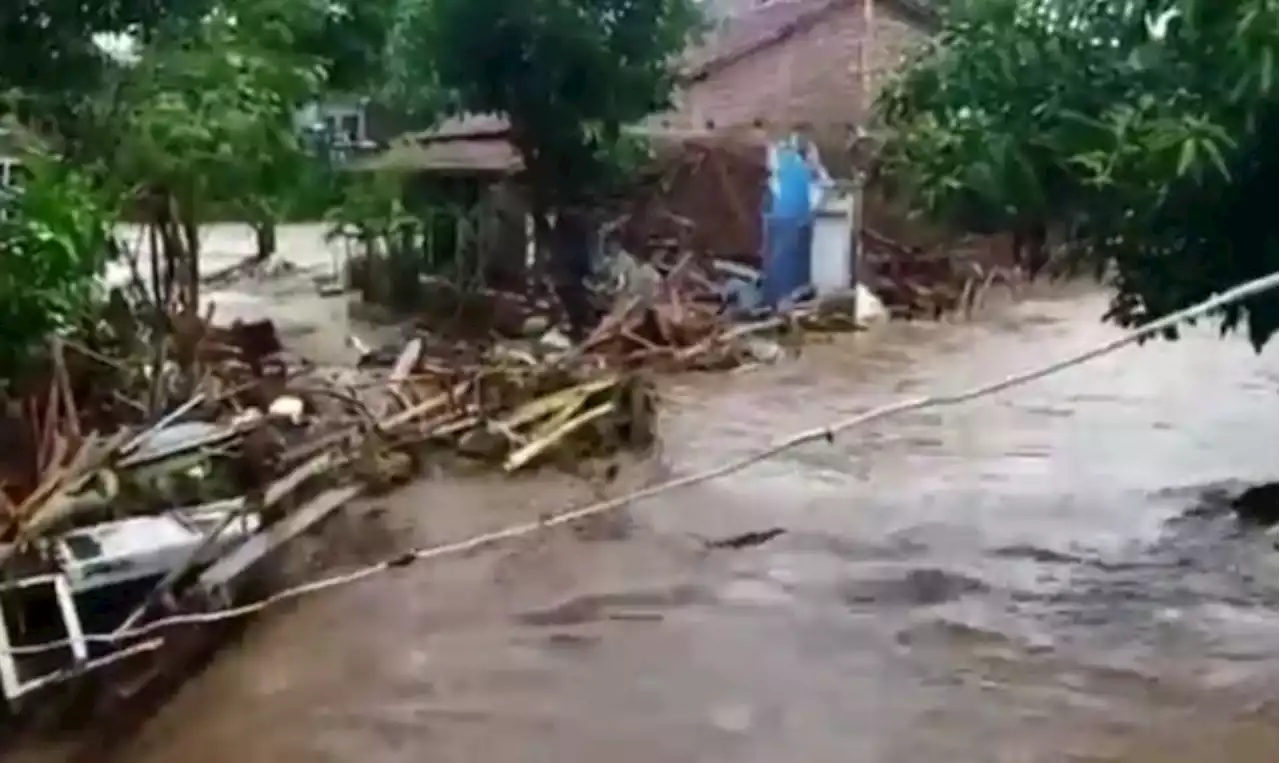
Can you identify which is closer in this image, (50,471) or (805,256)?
(50,471)

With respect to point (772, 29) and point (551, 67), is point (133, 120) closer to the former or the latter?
point (551, 67)

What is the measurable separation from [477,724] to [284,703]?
0.67 m

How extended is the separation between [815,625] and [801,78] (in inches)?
513

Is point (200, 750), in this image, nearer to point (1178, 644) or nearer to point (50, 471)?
point (50, 471)

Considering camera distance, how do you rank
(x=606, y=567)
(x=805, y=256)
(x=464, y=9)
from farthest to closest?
(x=805, y=256)
(x=464, y=9)
(x=606, y=567)

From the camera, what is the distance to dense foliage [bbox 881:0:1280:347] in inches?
225

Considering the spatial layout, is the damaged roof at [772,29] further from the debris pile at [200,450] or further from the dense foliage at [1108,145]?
the dense foliage at [1108,145]

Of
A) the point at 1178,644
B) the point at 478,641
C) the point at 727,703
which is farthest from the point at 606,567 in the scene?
the point at 1178,644

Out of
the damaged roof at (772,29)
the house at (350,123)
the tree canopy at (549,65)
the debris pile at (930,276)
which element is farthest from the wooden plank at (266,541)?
the damaged roof at (772,29)

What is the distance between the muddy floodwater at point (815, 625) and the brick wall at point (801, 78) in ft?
28.3

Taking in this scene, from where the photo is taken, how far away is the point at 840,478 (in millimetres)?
8945

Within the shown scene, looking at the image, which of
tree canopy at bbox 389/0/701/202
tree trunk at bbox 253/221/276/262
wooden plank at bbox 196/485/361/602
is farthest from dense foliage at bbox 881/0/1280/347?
tree trunk at bbox 253/221/276/262

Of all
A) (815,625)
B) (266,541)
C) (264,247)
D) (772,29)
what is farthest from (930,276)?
(266,541)

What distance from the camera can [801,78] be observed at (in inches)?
739
